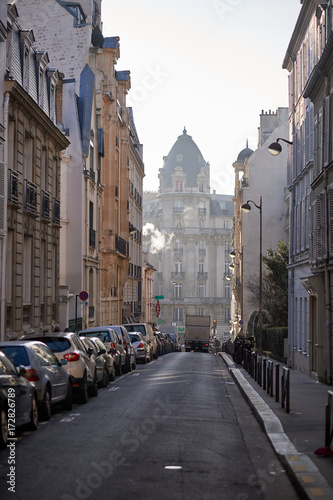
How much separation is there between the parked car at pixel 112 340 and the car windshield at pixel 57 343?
8362 millimetres

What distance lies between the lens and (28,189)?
2698cm

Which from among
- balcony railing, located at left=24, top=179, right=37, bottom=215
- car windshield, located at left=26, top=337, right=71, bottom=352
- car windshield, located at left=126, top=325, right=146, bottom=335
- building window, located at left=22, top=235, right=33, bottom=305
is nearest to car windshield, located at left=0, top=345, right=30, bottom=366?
car windshield, located at left=26, top=337, right=71, bottom=352

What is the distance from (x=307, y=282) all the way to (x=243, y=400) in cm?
747

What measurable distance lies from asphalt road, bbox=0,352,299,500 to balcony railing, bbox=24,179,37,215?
10.9m

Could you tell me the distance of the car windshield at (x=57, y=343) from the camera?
57.3 ft

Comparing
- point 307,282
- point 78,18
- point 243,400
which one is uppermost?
point 78,18

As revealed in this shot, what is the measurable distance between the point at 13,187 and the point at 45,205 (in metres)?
4.97

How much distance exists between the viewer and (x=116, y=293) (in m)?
52.4

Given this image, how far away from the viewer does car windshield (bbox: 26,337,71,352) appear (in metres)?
17.5

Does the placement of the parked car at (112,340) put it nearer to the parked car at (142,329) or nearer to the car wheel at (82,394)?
the car wheel at (82,394)

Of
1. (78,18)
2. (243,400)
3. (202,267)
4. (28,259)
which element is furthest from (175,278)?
(243,400)

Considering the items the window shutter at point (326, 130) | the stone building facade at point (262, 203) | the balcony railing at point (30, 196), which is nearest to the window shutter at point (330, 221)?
the window shutter at point (326, 130)

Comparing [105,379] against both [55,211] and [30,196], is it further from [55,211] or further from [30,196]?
[55,211]

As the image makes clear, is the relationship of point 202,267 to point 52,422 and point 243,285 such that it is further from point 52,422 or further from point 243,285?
point 52,422
